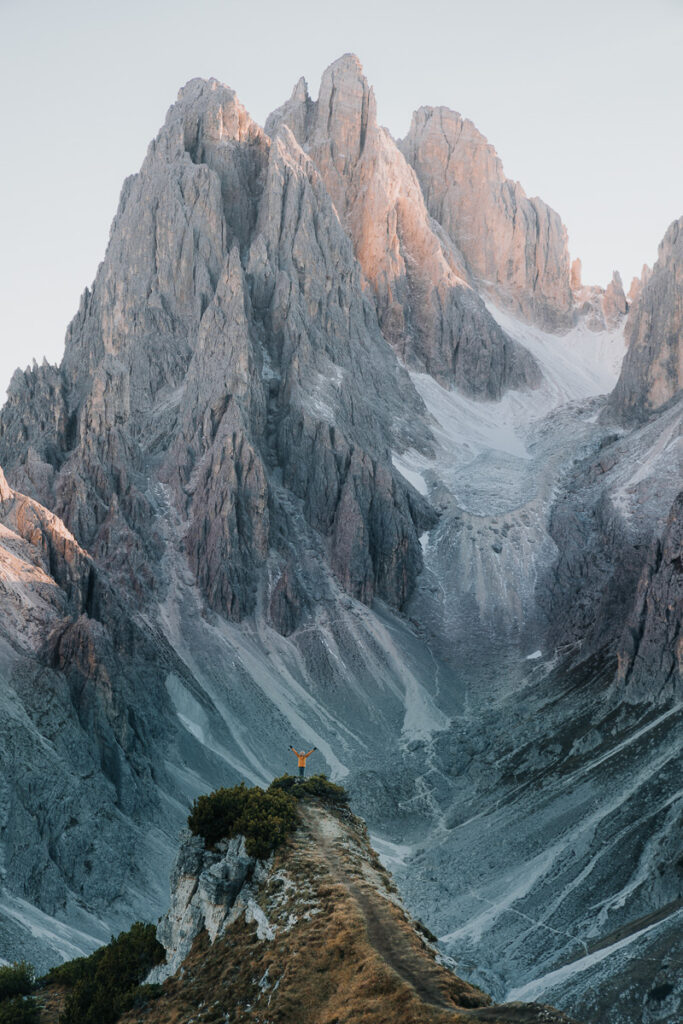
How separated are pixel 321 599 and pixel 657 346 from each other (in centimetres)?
7629

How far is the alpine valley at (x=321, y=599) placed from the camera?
79.1 metres

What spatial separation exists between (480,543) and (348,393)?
2988 cm

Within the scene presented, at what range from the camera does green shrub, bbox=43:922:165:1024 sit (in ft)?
123

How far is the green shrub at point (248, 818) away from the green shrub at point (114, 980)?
4.38m

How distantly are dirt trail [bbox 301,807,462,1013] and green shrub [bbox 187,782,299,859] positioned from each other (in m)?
1.49

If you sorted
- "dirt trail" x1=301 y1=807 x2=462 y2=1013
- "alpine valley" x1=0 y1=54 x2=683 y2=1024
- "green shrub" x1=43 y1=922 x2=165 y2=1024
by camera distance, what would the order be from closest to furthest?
"dirt trail" x1=301 y1=807 x2=462 y2=1013
"green shrub" x1=43 y1=922 x2=165 y2=1024
"alpine valley" x1=0 y1=54 x2=683 y2=1024

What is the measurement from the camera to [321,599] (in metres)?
143

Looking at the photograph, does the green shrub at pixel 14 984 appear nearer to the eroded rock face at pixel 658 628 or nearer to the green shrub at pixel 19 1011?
the green shrub at pixel 19 1011

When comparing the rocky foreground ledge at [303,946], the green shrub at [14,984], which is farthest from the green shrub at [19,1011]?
the rocky foreground ledge at [303,946]

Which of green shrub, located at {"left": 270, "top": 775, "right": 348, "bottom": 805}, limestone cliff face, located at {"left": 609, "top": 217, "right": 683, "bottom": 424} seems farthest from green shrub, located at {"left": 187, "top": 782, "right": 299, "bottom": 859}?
limestone cliff face, located at {"left": 609, "top": 217, "right": 683, "bottom": 424}

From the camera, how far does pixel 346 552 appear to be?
489ft

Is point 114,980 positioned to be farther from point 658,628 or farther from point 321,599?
point 321,599

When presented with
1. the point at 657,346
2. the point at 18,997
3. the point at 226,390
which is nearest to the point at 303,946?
the point at 18,997

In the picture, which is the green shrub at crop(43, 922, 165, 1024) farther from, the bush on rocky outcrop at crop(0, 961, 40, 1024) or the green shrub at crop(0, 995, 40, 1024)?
the bush on rocky outcrop at crop(0, 961, 40, 1024)
